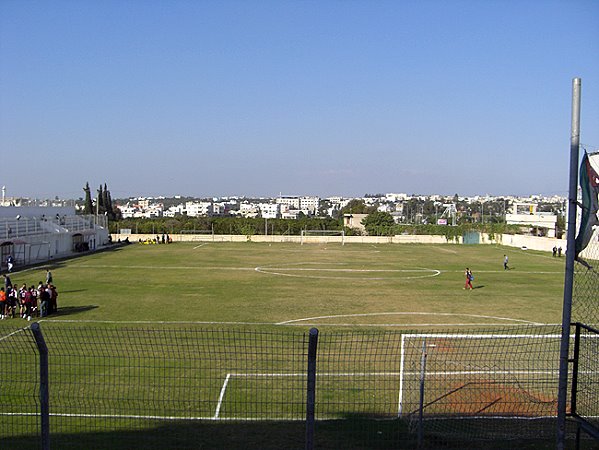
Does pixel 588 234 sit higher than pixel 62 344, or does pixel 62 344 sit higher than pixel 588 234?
pixel 588 234

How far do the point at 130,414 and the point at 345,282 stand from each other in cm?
2787

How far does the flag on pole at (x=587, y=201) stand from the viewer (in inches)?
278

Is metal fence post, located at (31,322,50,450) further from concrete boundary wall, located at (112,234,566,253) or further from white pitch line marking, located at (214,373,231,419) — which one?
concrete boundary wall, located at (112,234,566,253)

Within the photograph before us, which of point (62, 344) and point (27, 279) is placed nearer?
point (62, 344)

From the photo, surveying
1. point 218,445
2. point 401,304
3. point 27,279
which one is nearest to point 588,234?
point 218,445

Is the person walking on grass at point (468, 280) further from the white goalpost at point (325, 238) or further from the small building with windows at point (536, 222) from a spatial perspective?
the small building with windows at point (536, 222)

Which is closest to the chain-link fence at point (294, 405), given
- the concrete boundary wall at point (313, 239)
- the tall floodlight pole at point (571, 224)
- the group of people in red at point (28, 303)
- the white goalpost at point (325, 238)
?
the tall floodlight pole at point (571, 224)

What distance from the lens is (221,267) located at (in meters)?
48.1

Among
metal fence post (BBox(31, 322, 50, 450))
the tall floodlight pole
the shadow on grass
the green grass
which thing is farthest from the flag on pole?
the shadow on grass

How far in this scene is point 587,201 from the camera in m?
7.07

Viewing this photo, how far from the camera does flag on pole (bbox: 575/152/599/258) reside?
23.2 feet

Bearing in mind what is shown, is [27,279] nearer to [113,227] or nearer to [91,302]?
[91,302]

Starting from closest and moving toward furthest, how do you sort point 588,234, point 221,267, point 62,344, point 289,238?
point 588,234, point 62,344, point 221,267, point 289,238

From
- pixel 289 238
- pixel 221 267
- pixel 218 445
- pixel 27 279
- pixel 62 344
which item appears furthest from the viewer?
pixel 289 238
